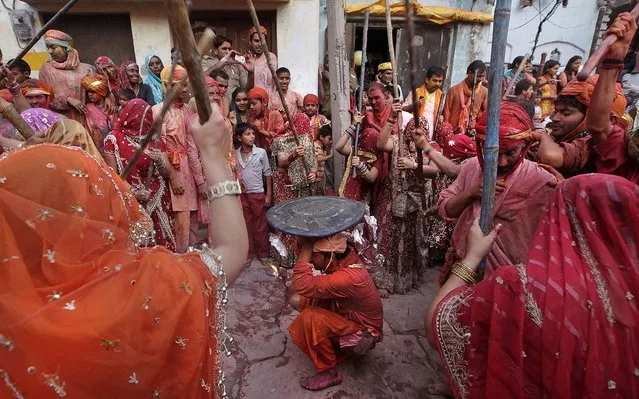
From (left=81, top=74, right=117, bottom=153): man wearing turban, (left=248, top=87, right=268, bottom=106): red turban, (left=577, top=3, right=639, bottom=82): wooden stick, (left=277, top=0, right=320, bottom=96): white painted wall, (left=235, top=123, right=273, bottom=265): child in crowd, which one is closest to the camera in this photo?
(left=577, top=3, right=639, bottom=82): wooden stick

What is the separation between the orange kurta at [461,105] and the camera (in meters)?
6.51

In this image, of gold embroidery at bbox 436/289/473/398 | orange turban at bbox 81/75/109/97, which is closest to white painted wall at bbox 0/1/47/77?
orange turban at bbox 81/75/109/97

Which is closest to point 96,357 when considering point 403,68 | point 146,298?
point 146,298

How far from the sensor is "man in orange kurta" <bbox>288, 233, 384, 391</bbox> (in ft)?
8.21

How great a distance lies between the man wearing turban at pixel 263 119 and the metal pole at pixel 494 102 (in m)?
3.74

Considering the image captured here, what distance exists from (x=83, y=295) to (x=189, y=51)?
29.1 inches

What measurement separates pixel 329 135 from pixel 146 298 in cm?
400

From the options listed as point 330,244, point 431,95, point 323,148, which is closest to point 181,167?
point 323,148

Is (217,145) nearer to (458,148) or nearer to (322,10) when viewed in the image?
(458,148)

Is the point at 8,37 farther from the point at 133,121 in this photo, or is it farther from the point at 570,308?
the point at 570,308

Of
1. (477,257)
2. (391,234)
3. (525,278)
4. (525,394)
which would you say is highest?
(525,278)

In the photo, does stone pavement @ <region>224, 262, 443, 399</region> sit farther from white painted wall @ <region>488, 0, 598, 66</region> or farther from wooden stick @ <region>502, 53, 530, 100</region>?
white painted wall @ <region>488, 0, 598, 66</region>

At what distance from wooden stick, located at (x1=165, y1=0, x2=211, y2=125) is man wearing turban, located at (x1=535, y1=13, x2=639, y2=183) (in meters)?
1.87

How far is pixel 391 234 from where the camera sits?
12.9 feet
